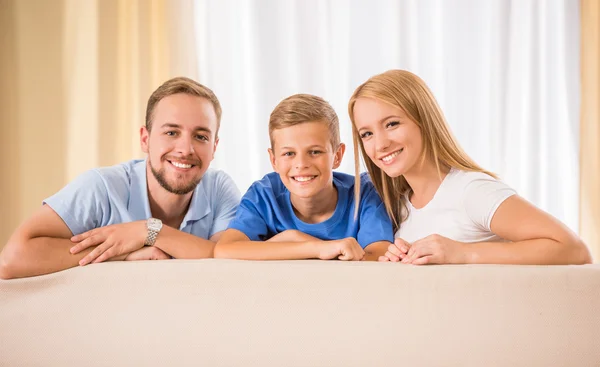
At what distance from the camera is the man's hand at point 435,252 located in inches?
44.7

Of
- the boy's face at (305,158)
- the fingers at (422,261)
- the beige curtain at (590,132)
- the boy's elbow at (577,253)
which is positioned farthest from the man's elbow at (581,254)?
the beige curtain at (590,132)

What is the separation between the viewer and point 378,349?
3.26ft

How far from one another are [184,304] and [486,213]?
0.69 metres

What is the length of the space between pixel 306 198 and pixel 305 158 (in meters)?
0.11

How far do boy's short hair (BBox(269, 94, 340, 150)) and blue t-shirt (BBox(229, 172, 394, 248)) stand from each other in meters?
0.16

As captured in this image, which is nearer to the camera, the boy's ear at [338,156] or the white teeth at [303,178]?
the white teeth at [303,178]

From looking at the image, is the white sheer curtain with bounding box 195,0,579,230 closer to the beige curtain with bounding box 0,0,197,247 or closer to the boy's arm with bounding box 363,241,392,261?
the beige curtain with bounding box 0,0,197,247

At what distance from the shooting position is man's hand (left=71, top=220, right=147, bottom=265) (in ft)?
4.22

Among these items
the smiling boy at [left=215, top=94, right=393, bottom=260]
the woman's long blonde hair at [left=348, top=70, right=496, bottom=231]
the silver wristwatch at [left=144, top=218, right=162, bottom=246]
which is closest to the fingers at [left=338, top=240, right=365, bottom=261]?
the smiling boy at [left=215, top=94, right=393, bottom=260]

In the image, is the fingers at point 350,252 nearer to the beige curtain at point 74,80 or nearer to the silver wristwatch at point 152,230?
the silver wristwatch at point 152,230

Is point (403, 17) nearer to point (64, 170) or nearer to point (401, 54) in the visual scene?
point (401, 54)

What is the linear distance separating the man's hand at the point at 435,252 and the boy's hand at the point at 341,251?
120 mm

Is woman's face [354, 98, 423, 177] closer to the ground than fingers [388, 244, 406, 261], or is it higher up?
higher up

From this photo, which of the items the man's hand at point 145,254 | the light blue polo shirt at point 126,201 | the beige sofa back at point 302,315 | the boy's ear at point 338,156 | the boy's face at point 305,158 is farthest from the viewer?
the boy's ear at point 338,156
